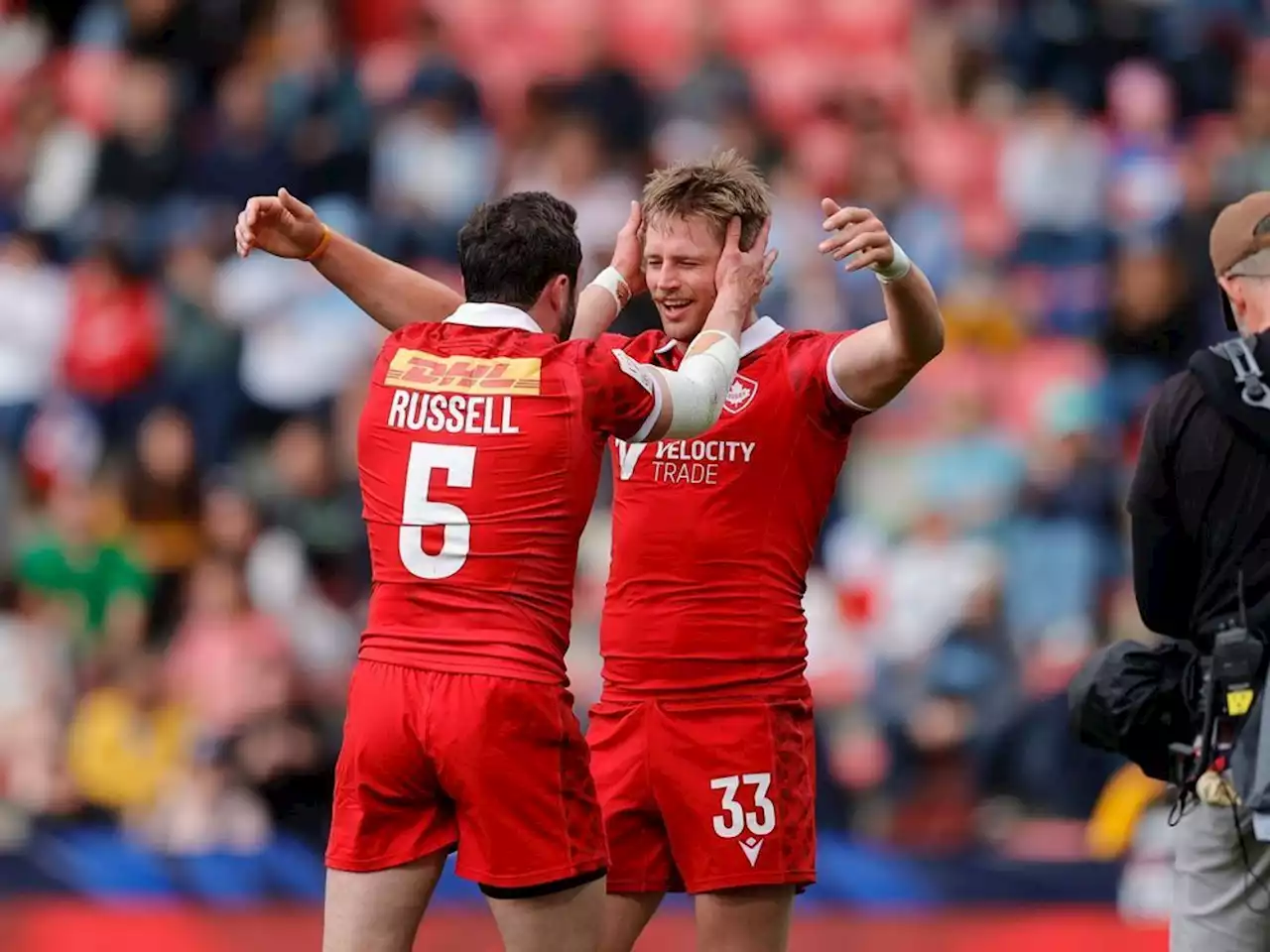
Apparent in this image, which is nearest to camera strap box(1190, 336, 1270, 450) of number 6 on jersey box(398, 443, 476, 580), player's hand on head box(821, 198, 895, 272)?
player's hand on head box(821, 198, 895, 272)

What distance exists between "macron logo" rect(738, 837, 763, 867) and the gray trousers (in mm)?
1042

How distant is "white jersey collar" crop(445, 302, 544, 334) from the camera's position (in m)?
5.30

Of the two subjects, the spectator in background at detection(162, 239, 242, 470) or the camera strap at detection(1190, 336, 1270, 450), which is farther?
the spectator in background at detection(162, 239, 242, 470)

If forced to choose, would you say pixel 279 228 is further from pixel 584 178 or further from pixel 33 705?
pixel 584 178

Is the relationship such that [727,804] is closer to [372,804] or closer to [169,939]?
[372,804]

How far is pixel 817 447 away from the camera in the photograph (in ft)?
19.2

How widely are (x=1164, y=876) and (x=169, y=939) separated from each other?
367 cm

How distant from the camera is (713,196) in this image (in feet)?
19.1

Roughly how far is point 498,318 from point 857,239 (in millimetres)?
905

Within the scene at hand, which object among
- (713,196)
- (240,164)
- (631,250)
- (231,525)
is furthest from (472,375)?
(240,164)

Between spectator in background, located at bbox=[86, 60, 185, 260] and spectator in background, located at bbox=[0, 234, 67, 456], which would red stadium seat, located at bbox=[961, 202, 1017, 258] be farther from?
spectator in background, located at bbox=[0, 234, 67, 456]

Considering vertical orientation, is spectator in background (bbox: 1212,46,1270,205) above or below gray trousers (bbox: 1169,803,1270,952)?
above

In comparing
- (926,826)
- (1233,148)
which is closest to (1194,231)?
(1233,148)

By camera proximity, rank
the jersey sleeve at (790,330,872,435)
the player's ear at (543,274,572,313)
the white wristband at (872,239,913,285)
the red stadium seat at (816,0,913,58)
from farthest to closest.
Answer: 1. the red stadium seat at (816,0,913,58)
2. the jersey sleeve at (790,330,872,435)
3. the white wristband at (872,239,913,285)
4. the player's ear at (543,274,572,313)
